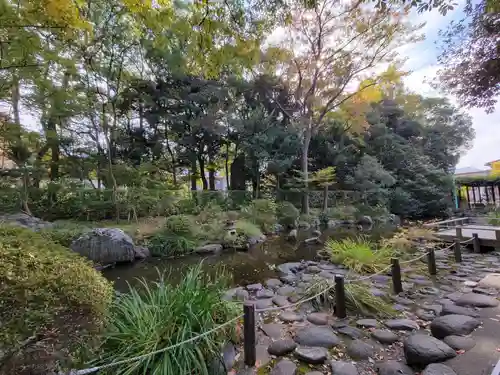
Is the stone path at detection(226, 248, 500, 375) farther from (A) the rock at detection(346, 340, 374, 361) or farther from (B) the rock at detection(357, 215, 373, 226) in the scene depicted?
(B) the rock at detection(357, 215, 373, 226)

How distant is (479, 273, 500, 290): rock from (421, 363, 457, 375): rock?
7.75 feet

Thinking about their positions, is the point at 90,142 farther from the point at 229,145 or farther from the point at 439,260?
the point at 439,260

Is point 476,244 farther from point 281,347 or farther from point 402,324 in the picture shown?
point 281,347

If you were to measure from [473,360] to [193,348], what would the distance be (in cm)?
208

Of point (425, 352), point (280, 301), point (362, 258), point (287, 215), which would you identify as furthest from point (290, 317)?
point (287, 215)

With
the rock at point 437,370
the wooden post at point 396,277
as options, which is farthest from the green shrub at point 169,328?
the wooden post at point 396,277

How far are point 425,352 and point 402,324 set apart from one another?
2.21ft

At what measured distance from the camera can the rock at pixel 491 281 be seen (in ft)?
11.2

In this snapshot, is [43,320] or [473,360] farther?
[473,360]

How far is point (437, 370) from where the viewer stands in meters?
1.78

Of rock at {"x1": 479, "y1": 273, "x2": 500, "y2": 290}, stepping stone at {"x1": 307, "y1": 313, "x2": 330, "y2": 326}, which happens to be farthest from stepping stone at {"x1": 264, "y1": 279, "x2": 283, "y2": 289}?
rock at {"x1": 479, "y1": 273, "x2": 500, "y2": 290}

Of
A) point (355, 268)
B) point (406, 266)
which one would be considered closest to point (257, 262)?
point (355, 268)

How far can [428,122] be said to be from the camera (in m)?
16.7

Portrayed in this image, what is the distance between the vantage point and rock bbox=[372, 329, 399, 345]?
2.31 m
